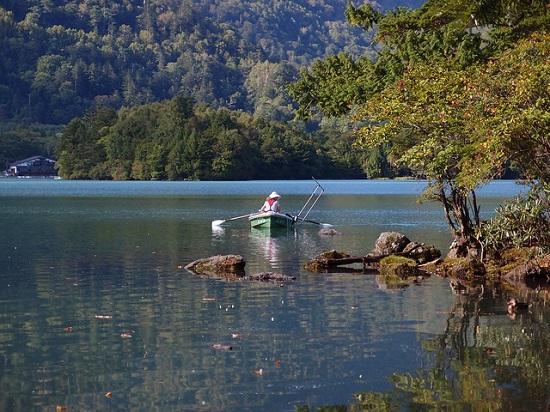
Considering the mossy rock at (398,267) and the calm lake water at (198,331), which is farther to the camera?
the mossy rock at (398,267)

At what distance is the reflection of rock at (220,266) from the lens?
30.6 m

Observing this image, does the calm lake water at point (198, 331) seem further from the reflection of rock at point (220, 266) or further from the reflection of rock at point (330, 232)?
the reflection of rock at point (330, 232)

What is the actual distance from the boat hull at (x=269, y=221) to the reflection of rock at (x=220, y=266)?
22.8m

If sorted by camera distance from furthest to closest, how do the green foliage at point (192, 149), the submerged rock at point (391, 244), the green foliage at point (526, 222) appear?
the green foliage at point (192, 149)
the submerged rock at point (391, 244)
the green foliage at point (526, 222)

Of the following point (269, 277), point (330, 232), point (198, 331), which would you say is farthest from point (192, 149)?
point (198, 331)

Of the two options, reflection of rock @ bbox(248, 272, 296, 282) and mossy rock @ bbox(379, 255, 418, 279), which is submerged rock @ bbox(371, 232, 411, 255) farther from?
reflection of rock @ bbox(248, 272, 296, 282)

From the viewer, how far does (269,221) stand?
179 feet

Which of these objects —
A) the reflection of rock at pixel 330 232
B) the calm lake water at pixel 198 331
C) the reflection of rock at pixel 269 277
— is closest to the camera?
the calm lake water at pixel 198 331

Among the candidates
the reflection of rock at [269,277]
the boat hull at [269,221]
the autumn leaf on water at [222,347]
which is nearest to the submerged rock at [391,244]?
the reflection of rock at [269,277]

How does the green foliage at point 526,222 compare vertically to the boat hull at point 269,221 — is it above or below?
below

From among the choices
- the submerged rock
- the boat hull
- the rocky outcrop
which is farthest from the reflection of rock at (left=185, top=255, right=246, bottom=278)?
the boat hull

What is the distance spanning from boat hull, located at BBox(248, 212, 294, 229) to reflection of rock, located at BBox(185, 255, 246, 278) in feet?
74.7

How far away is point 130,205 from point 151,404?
70.9 m

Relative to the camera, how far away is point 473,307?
23000mm
